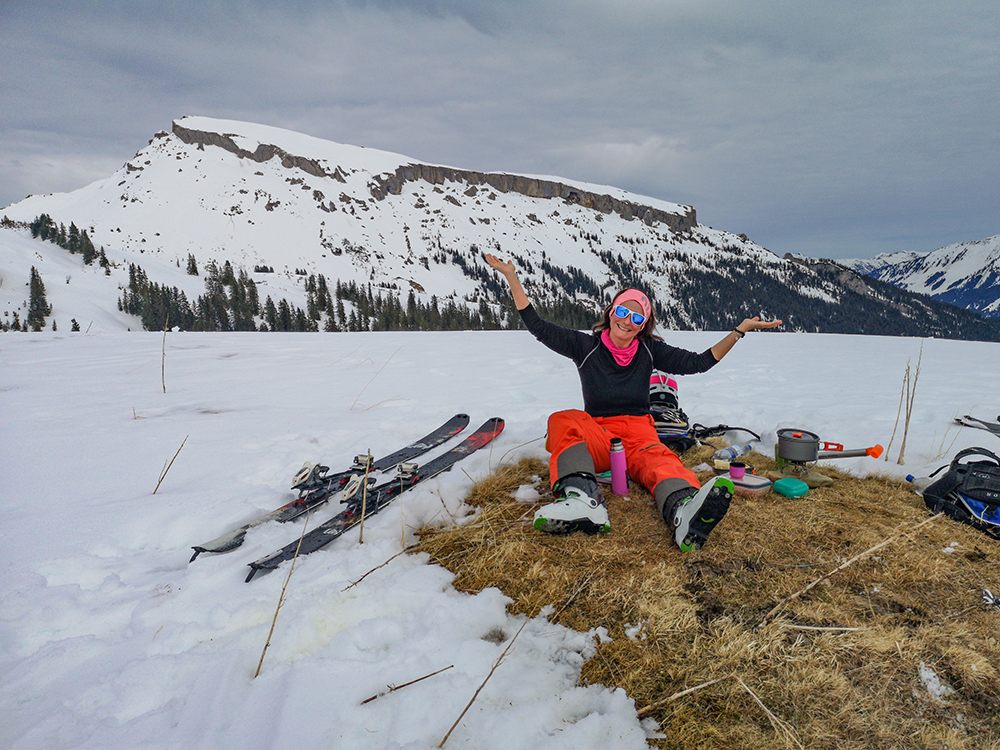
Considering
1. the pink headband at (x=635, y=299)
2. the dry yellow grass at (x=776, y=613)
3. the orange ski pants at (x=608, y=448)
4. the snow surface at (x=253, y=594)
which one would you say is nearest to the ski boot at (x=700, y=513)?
the dry yellow grass at (x=776, y=613)

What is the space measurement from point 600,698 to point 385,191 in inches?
8154

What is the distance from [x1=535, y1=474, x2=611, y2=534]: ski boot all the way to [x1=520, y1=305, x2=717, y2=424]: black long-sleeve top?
1168 millimetres

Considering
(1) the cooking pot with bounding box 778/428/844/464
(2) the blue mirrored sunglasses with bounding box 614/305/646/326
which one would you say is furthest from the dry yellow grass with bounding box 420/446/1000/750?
(2) the blue mirrored sunglasses with bounding box 614/305/646/326

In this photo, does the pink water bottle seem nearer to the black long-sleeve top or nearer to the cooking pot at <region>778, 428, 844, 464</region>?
the black long-sleeve top

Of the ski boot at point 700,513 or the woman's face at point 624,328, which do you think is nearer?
A: the ski boot at point 700,513

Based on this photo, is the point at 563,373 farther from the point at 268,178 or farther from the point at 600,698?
the point at 268,178

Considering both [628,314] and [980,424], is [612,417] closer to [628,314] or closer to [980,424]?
[628,314]

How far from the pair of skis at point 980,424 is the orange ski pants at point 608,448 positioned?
413 centimetres

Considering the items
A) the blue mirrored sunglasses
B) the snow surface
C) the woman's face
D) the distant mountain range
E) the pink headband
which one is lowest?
the snow surface

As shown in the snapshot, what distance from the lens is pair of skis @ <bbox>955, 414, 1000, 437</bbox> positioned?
4.91 m

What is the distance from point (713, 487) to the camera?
2.58 meters

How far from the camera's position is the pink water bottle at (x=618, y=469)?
3.44 m

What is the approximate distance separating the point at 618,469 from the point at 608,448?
31cm

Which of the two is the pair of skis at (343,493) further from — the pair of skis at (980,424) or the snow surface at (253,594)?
the pair of skis at (980,424)
